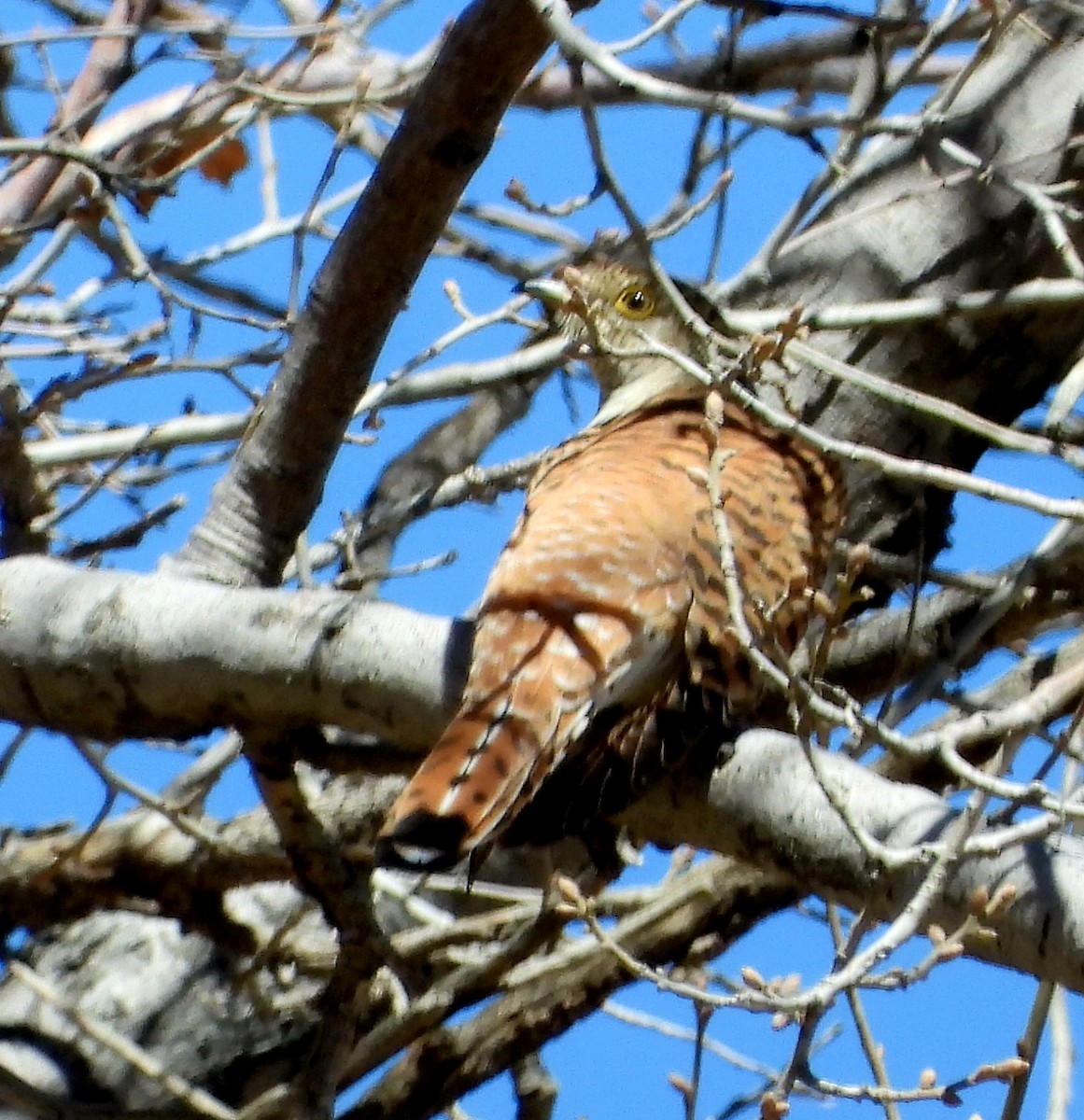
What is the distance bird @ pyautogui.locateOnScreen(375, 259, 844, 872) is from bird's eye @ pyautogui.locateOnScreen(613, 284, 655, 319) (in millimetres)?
673

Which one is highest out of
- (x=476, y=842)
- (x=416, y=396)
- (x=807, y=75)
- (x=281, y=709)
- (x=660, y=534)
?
(x=807, y=75)

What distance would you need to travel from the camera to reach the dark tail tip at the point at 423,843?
6.21 feet

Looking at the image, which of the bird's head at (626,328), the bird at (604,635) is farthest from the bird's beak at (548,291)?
the bird at (604,635)

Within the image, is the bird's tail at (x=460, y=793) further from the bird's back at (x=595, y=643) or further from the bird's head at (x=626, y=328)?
the bird's head at (x=626, y=328)

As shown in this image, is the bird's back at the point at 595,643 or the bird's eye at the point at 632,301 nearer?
the bird's back at the point at 595,643

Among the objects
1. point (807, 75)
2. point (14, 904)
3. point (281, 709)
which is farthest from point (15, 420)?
point (807, 75)

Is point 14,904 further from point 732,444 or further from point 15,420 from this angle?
point 732,444

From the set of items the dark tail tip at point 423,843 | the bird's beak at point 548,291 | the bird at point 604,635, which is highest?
the bird's beak at point 548,291

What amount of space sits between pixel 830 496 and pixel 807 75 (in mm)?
1903

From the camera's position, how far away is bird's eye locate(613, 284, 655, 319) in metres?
3.48

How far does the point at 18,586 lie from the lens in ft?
7.52

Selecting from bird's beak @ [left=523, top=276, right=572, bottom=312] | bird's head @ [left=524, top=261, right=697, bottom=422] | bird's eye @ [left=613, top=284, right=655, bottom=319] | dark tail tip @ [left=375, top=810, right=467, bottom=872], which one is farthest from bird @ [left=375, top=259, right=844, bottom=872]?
bird's eye @ [left=613, top=284, right=655, bottom=319]

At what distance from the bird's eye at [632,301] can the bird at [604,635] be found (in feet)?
2.21

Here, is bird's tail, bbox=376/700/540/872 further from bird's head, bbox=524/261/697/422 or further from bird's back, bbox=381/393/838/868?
bird's head, bbox=524/261/697/422
